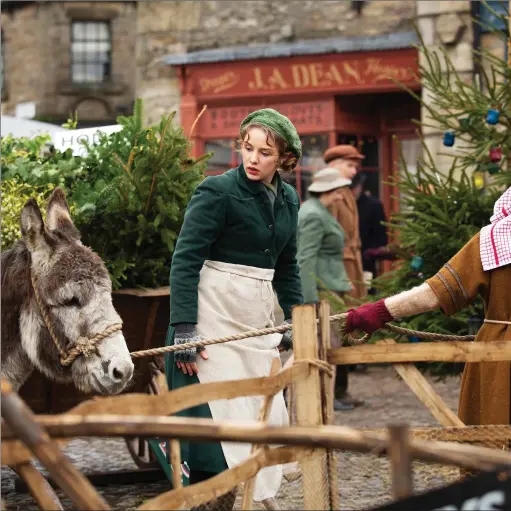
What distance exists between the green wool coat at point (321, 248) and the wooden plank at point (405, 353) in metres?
6.14

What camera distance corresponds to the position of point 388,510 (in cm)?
230

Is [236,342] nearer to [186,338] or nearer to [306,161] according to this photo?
[186,338]

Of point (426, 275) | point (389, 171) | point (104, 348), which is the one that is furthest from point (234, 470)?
point (389, 171)

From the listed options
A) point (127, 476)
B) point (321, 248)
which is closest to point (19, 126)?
point (321, 248)

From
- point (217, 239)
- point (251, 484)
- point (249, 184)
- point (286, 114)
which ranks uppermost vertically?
point (286, 114)

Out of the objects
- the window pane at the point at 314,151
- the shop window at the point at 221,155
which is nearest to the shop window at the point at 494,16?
the window pane at the point at 314,151

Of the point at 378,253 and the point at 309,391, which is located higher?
the point at 378,253

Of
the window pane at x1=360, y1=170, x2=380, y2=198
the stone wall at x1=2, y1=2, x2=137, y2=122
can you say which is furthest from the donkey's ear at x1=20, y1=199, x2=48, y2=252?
the stone wall at x1=2, y1=2, x2=137, y2=122

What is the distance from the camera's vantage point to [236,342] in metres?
4.91

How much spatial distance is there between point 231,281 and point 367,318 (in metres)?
0.67

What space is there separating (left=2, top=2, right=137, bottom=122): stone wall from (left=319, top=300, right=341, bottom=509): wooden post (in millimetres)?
29205

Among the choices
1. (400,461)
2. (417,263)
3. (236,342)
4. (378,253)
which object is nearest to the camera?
(400,461)

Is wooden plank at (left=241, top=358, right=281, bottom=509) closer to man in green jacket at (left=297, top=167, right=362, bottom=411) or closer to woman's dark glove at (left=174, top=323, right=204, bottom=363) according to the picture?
woman's dark glove at (left=174, top=323, right=204, bottom=363)

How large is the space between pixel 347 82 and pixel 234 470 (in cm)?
1596
